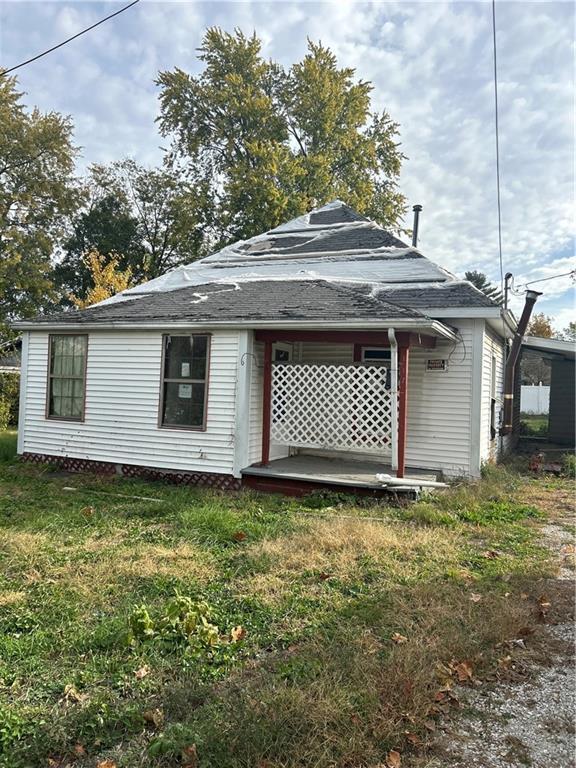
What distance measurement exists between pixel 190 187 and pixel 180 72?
525cm

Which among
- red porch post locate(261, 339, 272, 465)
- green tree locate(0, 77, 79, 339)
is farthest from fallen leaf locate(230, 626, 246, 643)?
green tree locate(0, 77, 79, 339)

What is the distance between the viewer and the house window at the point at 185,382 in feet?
27.1

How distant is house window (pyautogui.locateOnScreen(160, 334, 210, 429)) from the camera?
8266 millimetres

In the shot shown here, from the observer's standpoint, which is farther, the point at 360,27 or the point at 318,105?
the point at 318,105

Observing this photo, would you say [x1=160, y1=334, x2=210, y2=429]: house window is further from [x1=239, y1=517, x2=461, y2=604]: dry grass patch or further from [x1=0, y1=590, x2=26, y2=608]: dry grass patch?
[x1=0, y1=590, x2=26, y2=608]: dry grass patch

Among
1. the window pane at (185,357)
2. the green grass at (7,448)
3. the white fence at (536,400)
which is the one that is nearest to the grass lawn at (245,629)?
the window pane at (185,357)

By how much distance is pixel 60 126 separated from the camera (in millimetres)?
24875

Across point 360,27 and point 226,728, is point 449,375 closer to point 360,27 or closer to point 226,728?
point 360,27

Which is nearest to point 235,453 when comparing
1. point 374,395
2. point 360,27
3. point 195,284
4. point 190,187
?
point 374,395

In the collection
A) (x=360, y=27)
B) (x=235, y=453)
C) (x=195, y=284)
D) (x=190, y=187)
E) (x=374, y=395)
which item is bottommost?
(x=235, y=453)

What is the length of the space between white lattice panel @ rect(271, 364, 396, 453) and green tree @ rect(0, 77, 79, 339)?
19.5 m

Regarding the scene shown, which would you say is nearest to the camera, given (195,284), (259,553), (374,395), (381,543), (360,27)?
(259,553)

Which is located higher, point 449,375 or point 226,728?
point 449,375

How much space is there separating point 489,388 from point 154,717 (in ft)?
30.6
